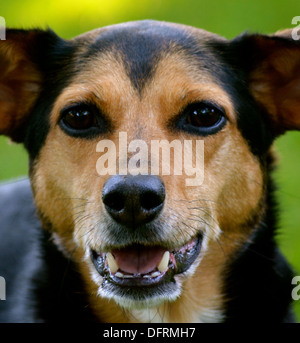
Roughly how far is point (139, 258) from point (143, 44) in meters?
1.35

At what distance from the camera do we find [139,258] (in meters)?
3.73

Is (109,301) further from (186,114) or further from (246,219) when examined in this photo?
(186,114)

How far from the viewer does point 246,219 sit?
14.0 feet

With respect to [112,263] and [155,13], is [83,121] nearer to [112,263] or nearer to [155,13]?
[112,263]

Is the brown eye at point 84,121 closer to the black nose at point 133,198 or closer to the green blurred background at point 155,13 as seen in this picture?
the black nose at point 133,198

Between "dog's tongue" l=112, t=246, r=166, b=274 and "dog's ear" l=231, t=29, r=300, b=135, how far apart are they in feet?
4.26

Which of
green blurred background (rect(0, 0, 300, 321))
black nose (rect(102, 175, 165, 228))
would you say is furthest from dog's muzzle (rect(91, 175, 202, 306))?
green blurred background (rect(0, 0, 300, 321))

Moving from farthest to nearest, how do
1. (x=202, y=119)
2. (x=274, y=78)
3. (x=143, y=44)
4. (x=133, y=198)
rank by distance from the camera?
1. (x=274, y=78)
2. (x=143, y=44)
3. (x=202, y=119)
4. (x=133, y=198)

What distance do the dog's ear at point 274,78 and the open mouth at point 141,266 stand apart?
124cm
